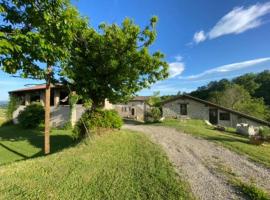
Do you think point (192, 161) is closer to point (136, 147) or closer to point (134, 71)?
point (136, 147)

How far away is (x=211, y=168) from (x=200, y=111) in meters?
24.5

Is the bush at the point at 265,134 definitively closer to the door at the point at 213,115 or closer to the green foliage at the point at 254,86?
the door at the point at 213,115

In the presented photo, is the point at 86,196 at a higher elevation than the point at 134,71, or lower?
lower

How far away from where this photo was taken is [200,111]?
3055 cm

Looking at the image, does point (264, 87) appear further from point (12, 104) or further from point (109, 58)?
point (12, 104)

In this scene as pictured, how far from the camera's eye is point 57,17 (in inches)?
203

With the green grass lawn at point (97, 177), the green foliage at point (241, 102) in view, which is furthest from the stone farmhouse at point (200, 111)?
Result: the green grass lawn at point (97, 177)

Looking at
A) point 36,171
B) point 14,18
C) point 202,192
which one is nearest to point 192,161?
point 202,192

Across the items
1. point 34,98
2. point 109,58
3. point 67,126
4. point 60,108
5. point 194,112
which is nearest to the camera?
point 109,58

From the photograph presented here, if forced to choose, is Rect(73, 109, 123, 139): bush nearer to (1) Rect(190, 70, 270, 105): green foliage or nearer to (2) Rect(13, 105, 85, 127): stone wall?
(2) Rect(13, 105, 85, 127): stone wall

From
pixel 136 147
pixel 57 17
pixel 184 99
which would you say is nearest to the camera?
pixel 57 17

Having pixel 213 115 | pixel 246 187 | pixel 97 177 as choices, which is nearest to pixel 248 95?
pixel 213 115

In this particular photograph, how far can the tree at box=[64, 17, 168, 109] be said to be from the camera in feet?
40.1

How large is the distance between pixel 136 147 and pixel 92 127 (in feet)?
13.2
